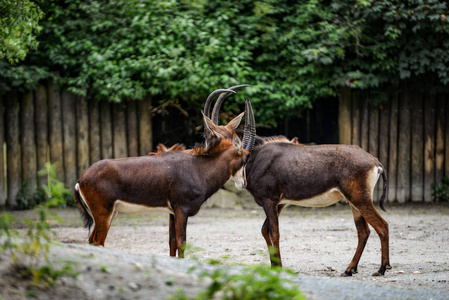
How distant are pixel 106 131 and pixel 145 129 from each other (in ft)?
2.86

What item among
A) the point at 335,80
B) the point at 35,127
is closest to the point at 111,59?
the point at 35,127

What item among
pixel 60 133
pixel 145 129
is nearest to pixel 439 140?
pixel 145 129

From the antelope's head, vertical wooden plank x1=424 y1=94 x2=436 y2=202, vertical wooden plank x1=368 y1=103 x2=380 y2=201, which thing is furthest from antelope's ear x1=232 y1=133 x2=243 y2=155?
vertical wooden plank x1=424 y1=94 x2=436 y2=202

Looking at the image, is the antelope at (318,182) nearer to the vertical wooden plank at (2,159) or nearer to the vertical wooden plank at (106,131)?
the vertical wooden plank at (106,131)

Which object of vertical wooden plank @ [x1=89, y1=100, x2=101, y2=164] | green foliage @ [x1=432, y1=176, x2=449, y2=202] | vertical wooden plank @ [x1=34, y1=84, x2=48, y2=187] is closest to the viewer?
vertical wooden plank @ [x1=34, y1=84, x2=48, y2=187]

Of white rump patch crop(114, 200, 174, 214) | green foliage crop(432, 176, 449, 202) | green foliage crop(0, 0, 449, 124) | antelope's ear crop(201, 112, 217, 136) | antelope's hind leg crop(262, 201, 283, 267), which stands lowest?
green foliage crop(432, 176, 449, 202)

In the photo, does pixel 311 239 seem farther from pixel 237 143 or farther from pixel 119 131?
pixel 119 131

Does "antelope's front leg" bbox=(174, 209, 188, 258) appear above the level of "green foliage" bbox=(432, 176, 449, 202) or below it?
above

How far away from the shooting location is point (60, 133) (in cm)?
1378

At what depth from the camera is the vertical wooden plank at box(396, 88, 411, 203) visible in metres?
14.3

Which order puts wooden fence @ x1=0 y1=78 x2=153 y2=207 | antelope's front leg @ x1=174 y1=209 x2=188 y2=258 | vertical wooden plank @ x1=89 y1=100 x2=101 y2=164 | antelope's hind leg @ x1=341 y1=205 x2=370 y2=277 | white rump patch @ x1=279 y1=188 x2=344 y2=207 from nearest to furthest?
antelope's front leg @ x1=174 y1=209 x2=188 y2=258
antelope's hind leg @ x1=341 y1=205 x2=370 y2=277
white rump patch @ x1=279 y1=188 x2=344 y2=207
wooden fence @ x1=0 y1=78 x2=153 y2=207
vertical wooden plank @ x1=89 y1=100 x2=101 y2=164

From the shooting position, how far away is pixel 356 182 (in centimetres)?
768

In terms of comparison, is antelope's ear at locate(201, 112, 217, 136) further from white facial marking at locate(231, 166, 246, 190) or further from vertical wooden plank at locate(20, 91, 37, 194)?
vertical wooden plank at locate(20, 91, 37, 194)

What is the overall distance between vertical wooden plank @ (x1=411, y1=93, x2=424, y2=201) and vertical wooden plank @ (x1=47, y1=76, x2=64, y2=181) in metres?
7.99
